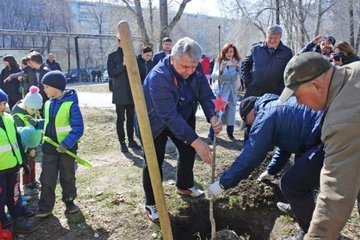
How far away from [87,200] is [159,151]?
114 cm

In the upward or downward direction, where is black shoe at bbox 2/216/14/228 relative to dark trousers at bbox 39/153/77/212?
downward

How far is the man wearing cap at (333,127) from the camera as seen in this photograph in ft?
5.35

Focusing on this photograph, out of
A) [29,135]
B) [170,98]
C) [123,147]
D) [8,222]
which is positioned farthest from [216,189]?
[123,147]

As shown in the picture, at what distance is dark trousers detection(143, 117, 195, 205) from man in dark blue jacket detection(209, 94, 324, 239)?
85 centimetres

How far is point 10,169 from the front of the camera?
10.2 ft

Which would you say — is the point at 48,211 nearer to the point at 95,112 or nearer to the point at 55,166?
the point at 55,166

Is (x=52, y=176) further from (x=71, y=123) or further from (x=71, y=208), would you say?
(x=71, y=123)

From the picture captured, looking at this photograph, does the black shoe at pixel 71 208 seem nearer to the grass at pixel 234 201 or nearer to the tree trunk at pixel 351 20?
the grass at pixel 234 201

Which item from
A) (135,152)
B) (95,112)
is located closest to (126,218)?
(135,152)

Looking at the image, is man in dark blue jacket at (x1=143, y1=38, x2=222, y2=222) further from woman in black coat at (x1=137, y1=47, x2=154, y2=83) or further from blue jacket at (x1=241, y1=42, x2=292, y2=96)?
woman in black coat at (x1=137, y1=47, x2=154, y2=83)

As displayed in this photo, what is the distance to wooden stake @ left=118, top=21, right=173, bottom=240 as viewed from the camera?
199 centimetres

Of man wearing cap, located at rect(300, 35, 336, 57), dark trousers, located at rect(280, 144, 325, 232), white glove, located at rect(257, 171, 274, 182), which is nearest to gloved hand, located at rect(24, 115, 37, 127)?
white glove, located at rect(257, 171, 274, 182)

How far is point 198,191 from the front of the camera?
3.89 metres

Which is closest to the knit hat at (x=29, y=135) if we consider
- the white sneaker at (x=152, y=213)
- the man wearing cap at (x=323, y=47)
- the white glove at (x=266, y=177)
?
the white sneaker at (x=152, y=213)
